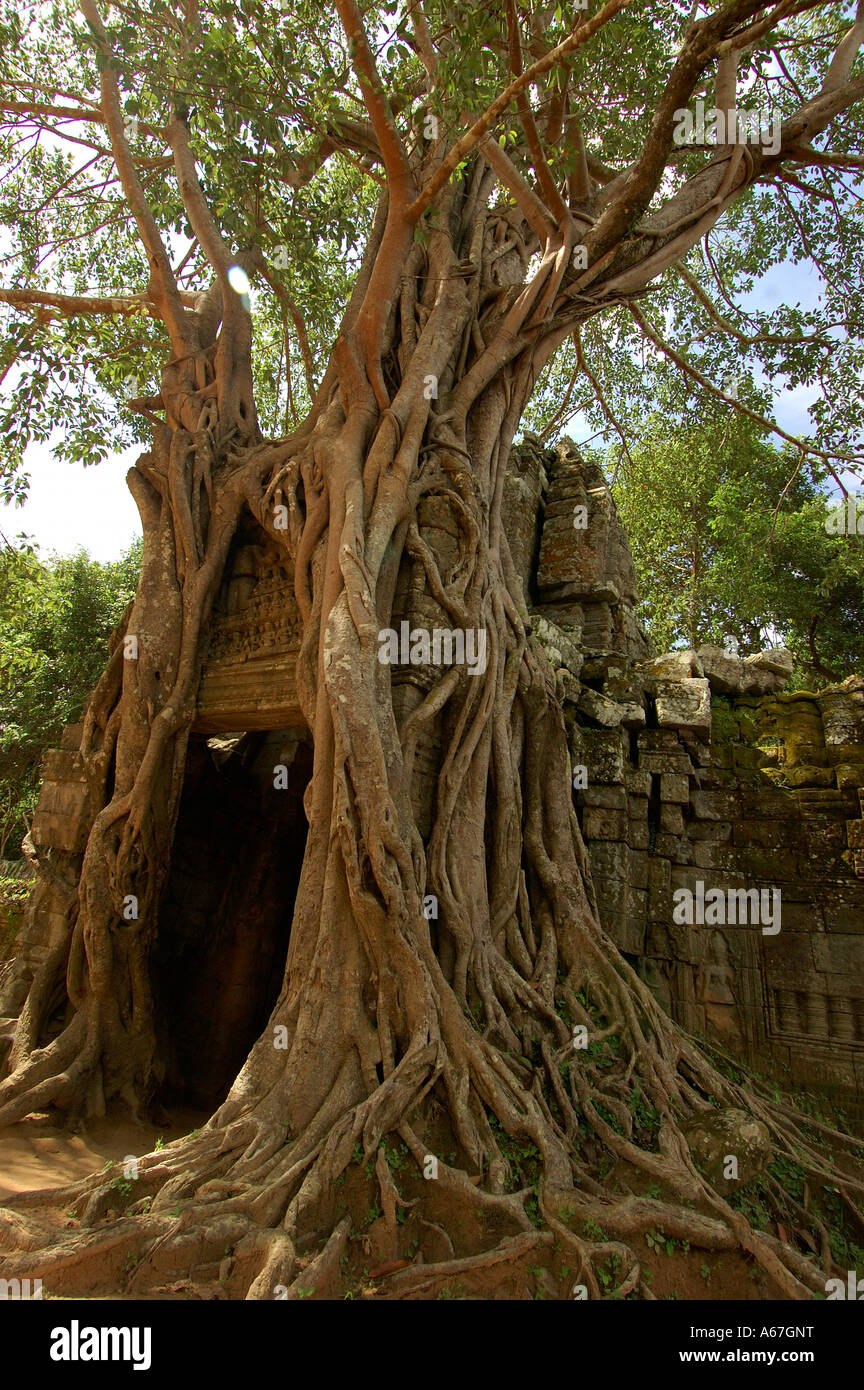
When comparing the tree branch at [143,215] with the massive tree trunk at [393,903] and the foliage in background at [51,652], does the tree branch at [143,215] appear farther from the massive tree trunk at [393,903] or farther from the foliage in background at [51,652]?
the foliage in background at [51,652]

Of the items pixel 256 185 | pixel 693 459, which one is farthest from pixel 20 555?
pixel 693 459

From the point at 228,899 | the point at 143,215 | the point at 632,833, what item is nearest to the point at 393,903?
the point at 632,833

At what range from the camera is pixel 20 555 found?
25.6 ft

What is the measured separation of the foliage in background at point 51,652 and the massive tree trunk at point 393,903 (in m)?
5.03

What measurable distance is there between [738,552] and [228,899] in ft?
28.7

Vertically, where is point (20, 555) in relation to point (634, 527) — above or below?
below

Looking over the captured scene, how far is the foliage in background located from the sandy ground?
645cm

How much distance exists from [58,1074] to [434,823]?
8.64 feet

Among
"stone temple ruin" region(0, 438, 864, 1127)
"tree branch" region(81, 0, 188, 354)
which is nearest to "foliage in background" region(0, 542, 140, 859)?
"stone temple ruin" region(0, 438, 864, 1127)

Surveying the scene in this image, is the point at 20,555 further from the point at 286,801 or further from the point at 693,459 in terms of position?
the point at 693,459

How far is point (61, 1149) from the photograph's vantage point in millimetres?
4086

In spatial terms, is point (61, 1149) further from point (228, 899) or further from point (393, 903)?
point (228, 899)

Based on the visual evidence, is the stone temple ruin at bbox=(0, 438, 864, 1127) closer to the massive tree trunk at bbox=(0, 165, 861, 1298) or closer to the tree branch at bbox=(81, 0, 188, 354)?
the massive tree trunk at bbox=(0, 165, 861, 1298)

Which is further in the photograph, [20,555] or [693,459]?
[693,459]
